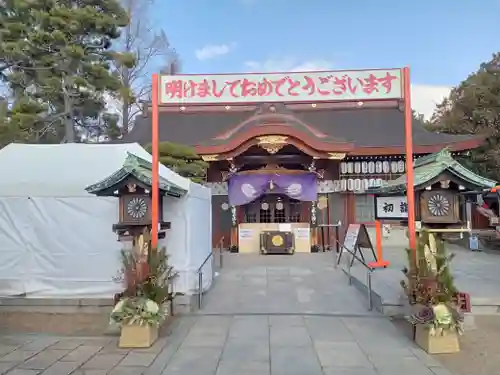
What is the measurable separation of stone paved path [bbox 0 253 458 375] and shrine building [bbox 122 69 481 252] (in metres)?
6.72

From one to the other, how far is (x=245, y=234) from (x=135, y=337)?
9.70m

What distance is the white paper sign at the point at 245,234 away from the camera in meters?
15.1

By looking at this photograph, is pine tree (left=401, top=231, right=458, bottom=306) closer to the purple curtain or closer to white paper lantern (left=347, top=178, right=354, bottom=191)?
the purple curtain

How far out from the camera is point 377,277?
9602mm

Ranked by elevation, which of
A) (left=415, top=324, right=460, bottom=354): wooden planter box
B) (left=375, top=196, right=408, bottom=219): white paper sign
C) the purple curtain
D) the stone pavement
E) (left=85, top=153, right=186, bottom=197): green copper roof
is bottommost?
(left=415, top=324, right=460, bottom=354): wooden planter box

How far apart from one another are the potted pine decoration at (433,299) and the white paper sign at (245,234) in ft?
30.7

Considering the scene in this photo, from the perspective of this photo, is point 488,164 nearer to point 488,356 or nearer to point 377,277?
point 377,277

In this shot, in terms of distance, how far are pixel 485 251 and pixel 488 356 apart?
11773 millimetres

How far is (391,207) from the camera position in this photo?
7.38 meters

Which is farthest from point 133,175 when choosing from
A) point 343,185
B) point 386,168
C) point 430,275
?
point 386,168

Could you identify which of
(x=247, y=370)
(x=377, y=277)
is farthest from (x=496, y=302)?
(x=247, y=370)

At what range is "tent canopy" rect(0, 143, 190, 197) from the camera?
26.7ft

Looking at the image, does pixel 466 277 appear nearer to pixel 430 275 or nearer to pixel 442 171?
pixel 442 171

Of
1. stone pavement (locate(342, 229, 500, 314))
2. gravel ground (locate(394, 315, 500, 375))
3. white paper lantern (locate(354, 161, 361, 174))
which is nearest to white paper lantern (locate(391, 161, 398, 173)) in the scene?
white paper lantern (locate(354, 161, 361, 174))
